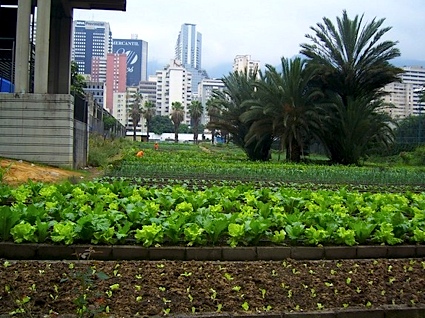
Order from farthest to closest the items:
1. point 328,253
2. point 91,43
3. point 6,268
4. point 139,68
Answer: point 139,68 → point 91,43 → point 328,253 → point 6,268

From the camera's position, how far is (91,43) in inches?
6225

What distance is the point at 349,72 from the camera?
1184 inches

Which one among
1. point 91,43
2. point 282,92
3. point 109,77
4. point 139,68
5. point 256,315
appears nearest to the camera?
point 256,315

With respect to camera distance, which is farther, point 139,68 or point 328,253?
point 139,68

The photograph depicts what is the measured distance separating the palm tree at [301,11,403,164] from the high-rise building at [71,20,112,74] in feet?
419

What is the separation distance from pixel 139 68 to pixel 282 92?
6689 inches

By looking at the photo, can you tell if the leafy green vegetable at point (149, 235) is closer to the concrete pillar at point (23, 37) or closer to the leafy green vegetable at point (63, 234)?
the leafy green vegetable at point (63, 234)

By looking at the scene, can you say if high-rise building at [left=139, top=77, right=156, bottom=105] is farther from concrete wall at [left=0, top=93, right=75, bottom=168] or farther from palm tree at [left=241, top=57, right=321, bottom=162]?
concrete wall at [left=0, top=93, right=75, bottom=168]

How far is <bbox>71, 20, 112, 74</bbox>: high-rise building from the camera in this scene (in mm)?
153250

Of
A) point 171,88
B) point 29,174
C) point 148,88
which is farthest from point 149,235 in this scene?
point 148,88

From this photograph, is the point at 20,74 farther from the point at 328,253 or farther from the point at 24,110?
the point at 328,253

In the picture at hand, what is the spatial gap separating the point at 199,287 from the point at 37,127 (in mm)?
15520

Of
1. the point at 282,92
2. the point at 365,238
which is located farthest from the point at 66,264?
the point at 282,92

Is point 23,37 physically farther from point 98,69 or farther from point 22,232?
point 98,69
